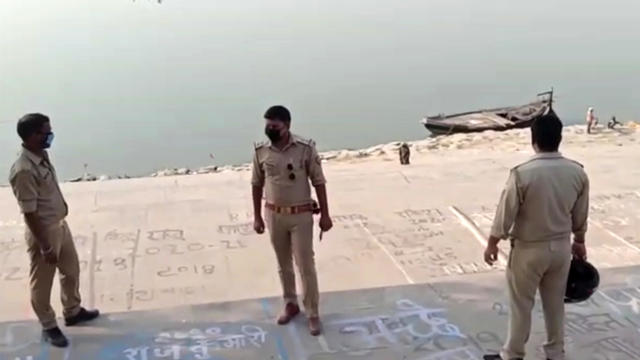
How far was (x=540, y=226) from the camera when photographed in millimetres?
4406

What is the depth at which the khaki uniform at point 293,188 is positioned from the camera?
5188 mm

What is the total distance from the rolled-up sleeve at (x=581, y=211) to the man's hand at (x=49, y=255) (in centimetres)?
312

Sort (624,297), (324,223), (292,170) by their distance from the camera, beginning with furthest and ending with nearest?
1. (624,297)
2. (324,223)
3. (292,170)

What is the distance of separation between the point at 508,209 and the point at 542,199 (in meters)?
0.18

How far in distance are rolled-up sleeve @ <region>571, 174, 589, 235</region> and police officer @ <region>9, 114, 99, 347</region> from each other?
10.2ft

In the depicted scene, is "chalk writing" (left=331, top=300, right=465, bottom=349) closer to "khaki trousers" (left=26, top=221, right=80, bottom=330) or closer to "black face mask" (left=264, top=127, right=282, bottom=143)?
"black face mask" (left=264, top=127, right=282, bottom=143)

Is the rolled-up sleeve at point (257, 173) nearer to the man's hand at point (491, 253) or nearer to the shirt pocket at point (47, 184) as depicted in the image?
the shirt pocket at point (47, 184)

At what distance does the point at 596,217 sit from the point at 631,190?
1389mm

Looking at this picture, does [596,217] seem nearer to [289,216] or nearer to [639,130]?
[289,216]

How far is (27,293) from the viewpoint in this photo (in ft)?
21.7

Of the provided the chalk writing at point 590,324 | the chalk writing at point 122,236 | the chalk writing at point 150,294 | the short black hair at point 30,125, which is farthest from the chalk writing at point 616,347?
the chalk writing at point 122,236

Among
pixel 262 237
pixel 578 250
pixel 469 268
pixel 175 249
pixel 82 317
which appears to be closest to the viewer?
pixel 578 250

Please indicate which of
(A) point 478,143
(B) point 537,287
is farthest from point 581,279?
(A) point 478,143

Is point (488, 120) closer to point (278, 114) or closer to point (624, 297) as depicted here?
point (624, 297)
